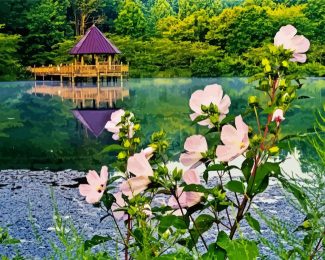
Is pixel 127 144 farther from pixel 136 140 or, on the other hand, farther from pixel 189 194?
pixel 189 194

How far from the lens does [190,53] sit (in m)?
33.6

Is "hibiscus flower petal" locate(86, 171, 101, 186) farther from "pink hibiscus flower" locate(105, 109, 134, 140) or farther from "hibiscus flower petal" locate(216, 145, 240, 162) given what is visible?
"hibiscus flower petal" locate(216, 145, 240, 162)

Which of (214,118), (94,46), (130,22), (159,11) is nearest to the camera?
(214,118)

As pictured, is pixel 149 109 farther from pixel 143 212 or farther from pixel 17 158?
pixel 143 212

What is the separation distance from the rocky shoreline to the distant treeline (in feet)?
79.9

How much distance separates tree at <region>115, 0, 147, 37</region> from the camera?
36250 millimetres

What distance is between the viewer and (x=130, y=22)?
3588 centimetres

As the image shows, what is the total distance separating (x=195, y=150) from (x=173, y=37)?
114 feet

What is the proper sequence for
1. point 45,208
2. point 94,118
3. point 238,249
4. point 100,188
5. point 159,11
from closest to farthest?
1. point 238,249
2. point 100,188
3. point 45,208
4. point 94,118
5. point 159,11

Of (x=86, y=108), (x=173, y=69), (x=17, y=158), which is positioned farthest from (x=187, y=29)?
(x=17, y=158)

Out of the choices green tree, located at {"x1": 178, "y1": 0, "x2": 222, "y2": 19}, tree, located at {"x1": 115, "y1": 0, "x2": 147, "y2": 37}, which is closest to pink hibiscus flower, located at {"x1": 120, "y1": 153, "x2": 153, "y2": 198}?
tree, located at {"x1": 115, "y1": 0, "x2": 147, "y2": 37}

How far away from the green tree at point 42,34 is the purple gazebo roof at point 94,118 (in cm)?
1762

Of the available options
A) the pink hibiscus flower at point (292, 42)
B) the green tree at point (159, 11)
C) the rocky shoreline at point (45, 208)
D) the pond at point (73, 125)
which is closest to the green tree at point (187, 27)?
the green tree at point (159, 11)

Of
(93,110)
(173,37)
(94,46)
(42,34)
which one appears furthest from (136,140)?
(173,37)
